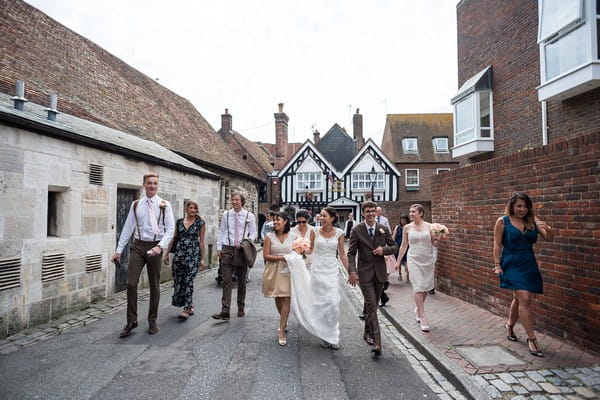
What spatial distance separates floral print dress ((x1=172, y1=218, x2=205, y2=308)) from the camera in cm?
608

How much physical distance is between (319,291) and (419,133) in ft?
104

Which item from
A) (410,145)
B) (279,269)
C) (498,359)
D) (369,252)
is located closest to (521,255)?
(498,359)

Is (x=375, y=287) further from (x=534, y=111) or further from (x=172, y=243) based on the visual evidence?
(x=534, y=111)

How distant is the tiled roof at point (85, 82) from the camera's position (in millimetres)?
10933

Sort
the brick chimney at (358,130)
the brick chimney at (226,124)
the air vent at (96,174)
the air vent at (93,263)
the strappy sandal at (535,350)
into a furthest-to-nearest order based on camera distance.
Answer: the brick chimney at (358,130) → the brick chimney at (226,124) → the air vent at (96,174) → the air vent at (93,263) → the strappy sandal at (535,350)

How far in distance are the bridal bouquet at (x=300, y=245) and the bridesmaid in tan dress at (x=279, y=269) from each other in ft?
0.60

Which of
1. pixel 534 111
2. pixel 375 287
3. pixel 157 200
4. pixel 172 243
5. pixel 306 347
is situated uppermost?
pixel 534 111

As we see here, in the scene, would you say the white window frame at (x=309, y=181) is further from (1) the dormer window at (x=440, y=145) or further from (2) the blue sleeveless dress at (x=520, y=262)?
(2) the blue sleeveless dress at (x=520, y=262)

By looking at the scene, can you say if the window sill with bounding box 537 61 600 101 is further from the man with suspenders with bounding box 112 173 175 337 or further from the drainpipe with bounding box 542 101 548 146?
the man with suspenders with bounding box 112 173 175 337

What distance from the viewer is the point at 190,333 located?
201 inches

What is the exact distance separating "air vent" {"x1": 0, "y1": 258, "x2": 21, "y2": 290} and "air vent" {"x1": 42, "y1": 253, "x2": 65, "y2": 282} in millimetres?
447

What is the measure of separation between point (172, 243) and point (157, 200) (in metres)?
1.06

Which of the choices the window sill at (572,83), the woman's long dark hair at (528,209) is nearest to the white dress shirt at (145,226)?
the woman's long dark hair at (528,209)

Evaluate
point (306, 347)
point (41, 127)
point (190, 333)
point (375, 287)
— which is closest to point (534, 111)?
point (375, 287)
